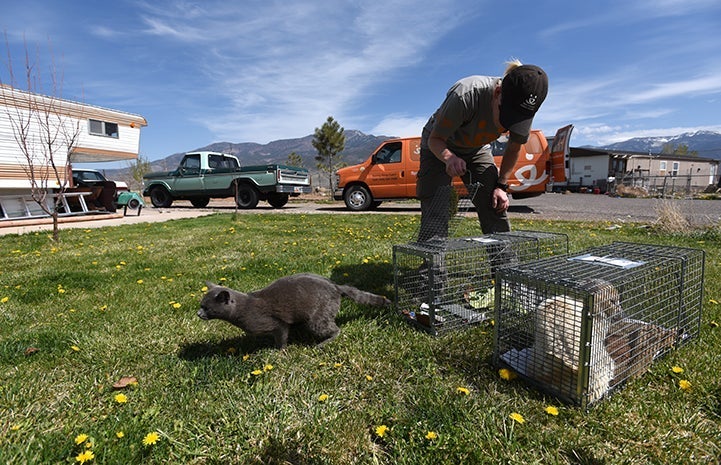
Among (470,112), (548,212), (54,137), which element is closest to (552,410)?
(470,112)

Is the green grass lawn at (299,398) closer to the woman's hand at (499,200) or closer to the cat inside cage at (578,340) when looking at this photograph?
the cat inside cage at (578,340)

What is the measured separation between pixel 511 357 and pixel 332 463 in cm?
131

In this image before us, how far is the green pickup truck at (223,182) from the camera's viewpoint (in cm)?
1462

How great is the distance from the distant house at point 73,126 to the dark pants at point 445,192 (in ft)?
31.5

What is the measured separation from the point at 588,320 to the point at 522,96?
64.0 inches

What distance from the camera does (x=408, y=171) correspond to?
488 inches

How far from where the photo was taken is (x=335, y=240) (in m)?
6.62

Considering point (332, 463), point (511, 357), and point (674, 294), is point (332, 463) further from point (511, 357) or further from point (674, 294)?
point (674, 294)

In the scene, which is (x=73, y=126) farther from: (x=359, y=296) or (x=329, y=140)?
(x=329, y=140)

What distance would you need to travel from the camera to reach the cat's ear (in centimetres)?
246

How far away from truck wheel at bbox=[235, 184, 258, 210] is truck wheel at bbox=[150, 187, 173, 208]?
3805 mm

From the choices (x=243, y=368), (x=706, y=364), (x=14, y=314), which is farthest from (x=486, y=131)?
→ (x=14, y=314)

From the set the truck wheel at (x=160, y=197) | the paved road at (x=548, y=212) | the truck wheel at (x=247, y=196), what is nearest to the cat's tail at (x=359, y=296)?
the paved road at (x=548, y=212)

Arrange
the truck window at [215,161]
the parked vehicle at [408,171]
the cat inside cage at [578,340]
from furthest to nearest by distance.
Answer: the truck window at [215,161]
the parked vehicle at [408,171]
the cat inside cage at [578,340]
